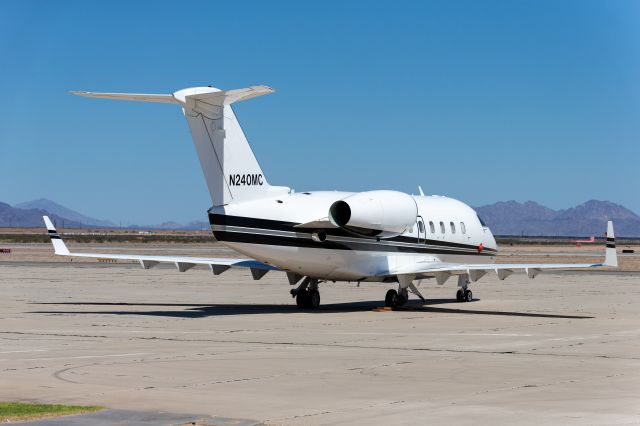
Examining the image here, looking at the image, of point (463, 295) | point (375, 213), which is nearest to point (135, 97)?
point (375, 213)

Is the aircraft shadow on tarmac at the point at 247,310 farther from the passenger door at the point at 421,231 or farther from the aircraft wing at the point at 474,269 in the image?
the passenger door at the point at 421,231

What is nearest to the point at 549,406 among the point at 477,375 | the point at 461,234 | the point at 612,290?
the point at 477,375

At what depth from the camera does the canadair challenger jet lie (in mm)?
28672

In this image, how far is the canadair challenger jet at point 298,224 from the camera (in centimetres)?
2867

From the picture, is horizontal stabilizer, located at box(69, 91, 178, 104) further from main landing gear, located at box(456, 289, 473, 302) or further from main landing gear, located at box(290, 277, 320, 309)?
main landing gear, located at box(456, 289, 473, 302)

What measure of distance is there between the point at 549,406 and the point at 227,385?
15.8 ft

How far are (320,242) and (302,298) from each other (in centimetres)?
322

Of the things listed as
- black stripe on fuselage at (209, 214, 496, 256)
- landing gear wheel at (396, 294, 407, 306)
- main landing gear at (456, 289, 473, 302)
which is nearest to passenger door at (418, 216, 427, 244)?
black stripe on fuselage at (209, 214, 496, 256)

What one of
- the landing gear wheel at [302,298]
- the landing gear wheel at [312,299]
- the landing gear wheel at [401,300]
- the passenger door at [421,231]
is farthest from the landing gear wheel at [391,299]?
the landing gear wheel at [302,298]

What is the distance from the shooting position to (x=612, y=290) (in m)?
44.2

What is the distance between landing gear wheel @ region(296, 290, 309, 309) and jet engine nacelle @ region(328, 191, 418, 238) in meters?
2.98

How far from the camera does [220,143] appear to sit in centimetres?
2881

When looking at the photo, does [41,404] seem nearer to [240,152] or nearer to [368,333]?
[368,333]

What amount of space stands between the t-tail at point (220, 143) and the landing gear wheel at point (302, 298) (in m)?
4.56
